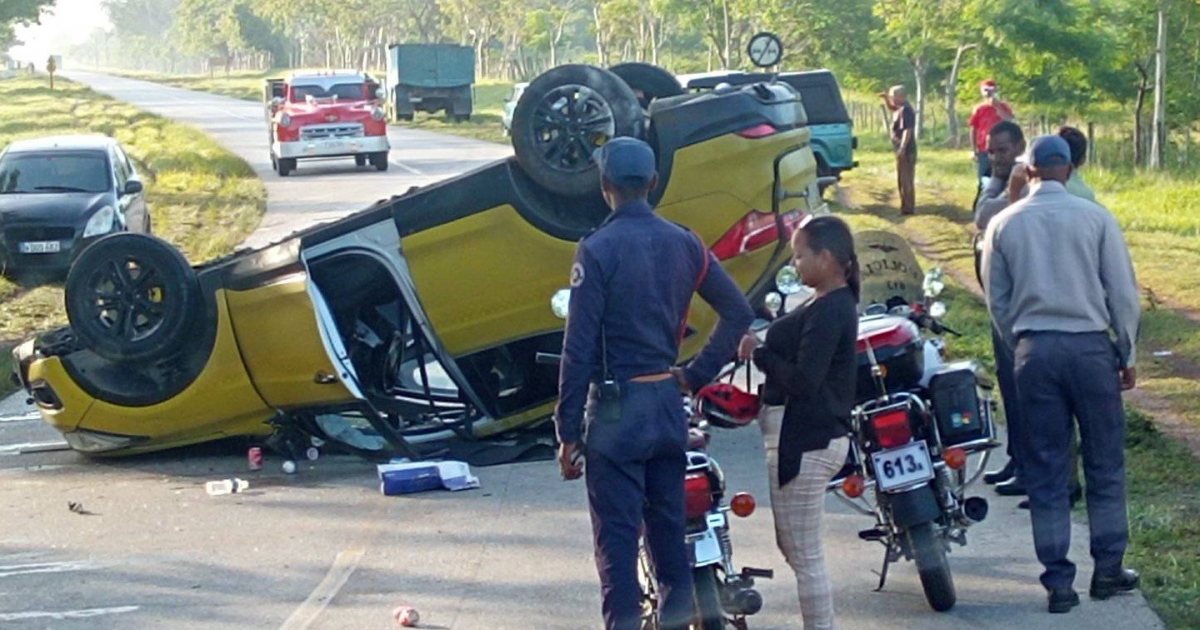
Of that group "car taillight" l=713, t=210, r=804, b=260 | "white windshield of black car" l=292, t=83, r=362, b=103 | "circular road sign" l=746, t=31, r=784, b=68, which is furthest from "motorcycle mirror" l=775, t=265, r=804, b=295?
"white windshield of black car" l=292, t=83, r=362, b=103

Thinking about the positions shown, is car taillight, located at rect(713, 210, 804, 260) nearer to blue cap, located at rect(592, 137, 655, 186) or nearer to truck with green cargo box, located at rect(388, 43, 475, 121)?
blue cap, located at rect(592, 137, 655, 186)

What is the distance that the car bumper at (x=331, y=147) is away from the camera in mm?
32875

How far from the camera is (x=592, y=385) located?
5.37 meters

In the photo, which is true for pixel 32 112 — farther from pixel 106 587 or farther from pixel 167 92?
pixel 106 587

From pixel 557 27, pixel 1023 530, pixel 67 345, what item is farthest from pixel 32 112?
pixel 1023 530

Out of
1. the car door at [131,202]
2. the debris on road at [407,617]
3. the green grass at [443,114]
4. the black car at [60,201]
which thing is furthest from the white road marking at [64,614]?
the green grass at [443,114]

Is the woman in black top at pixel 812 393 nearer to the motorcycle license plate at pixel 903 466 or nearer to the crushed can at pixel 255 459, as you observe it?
Answer: the motorcycle license plate at pixel 903 466

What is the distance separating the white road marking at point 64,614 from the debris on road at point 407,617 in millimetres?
1181

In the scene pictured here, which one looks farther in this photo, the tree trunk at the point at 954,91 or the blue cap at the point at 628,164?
the tree trunk at the point at 954,91

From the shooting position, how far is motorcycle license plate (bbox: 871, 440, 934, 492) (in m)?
6.48

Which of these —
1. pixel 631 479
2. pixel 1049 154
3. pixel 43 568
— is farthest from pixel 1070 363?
pixel 43 568

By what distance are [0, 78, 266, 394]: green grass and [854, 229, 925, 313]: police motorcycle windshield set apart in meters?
7.65

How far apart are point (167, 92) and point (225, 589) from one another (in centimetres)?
8527

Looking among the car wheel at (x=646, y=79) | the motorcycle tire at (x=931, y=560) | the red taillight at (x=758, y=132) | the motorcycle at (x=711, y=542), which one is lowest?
the motorcycle tire at (x=931, y=560)
